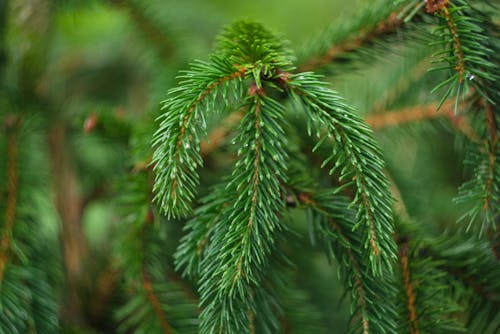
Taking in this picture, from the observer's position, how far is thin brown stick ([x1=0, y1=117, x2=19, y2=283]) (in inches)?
23.3

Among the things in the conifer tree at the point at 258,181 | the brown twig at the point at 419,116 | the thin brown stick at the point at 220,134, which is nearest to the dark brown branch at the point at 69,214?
the conifer tree at the point at 258,181

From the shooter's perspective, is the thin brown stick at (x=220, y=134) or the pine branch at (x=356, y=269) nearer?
the pine branch at (x=356, y=269)

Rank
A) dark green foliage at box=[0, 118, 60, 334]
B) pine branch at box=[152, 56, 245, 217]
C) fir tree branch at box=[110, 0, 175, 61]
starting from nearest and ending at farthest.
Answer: pine branch at box=[152, 56, 245, 217] → dark green foliage at box=[0, 118, 60, 334] → fir tree branch at box=[110, 0, 175, 61]

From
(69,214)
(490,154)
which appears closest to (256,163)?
(490,154)

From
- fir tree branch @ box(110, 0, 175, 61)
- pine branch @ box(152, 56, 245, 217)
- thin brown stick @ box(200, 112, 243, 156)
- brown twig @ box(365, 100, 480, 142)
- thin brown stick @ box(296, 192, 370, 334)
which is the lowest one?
thin brown stick @ box(296, 192, 370, 334)

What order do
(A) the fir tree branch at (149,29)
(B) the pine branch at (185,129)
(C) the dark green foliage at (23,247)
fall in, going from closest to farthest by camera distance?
(B) the pine branch at (185,129) < (C) the dark green foliage at (23,247) < (A) the fir tree branch at (149,29)

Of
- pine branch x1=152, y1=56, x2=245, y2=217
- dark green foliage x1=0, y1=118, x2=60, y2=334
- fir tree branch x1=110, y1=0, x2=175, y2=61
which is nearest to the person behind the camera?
pine branch x1=152, y1=56, x2=245, y2=217

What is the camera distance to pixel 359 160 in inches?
17.5

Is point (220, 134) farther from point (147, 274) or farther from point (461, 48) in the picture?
point (461, 48)

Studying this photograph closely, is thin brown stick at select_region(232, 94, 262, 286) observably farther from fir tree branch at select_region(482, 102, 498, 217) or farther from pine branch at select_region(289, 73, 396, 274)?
fir tree branch at select_region(482, 102, 498, 217)

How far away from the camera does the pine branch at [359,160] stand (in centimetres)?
44

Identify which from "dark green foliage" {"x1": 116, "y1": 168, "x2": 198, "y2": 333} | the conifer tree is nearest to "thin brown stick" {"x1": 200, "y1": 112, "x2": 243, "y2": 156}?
the conifer tree

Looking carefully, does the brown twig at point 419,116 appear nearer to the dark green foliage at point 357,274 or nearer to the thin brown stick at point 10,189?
the dark green foliage at point 357,274

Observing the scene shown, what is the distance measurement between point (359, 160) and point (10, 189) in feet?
1.47
